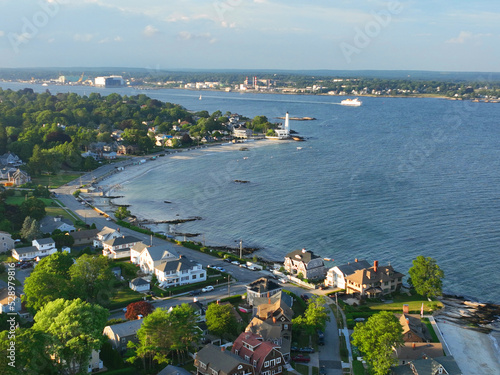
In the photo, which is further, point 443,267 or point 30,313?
point 443,267

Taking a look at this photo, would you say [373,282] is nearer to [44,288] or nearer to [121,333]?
[121,333]

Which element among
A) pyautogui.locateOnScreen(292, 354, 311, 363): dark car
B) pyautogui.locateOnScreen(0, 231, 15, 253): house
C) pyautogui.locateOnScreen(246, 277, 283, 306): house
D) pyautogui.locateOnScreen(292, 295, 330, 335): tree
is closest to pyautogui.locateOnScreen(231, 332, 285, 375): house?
pyautogui.locateOnScreen(292, 354, 311, 363): dark car

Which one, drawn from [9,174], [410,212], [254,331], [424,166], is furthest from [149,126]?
[254,331]

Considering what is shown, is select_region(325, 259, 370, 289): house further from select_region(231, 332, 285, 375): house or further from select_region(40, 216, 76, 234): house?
select_region(40, 216, 76, 234): house

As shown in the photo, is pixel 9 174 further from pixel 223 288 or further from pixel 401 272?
pixel 401 272

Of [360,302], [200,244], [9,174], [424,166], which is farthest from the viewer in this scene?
[424,166]

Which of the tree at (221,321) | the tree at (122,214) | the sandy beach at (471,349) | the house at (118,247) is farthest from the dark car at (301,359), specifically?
the tree at (122,214)

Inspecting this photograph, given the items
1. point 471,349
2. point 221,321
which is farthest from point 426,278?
point 221,321

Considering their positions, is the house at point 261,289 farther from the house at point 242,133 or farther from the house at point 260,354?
the house at point 242,133
